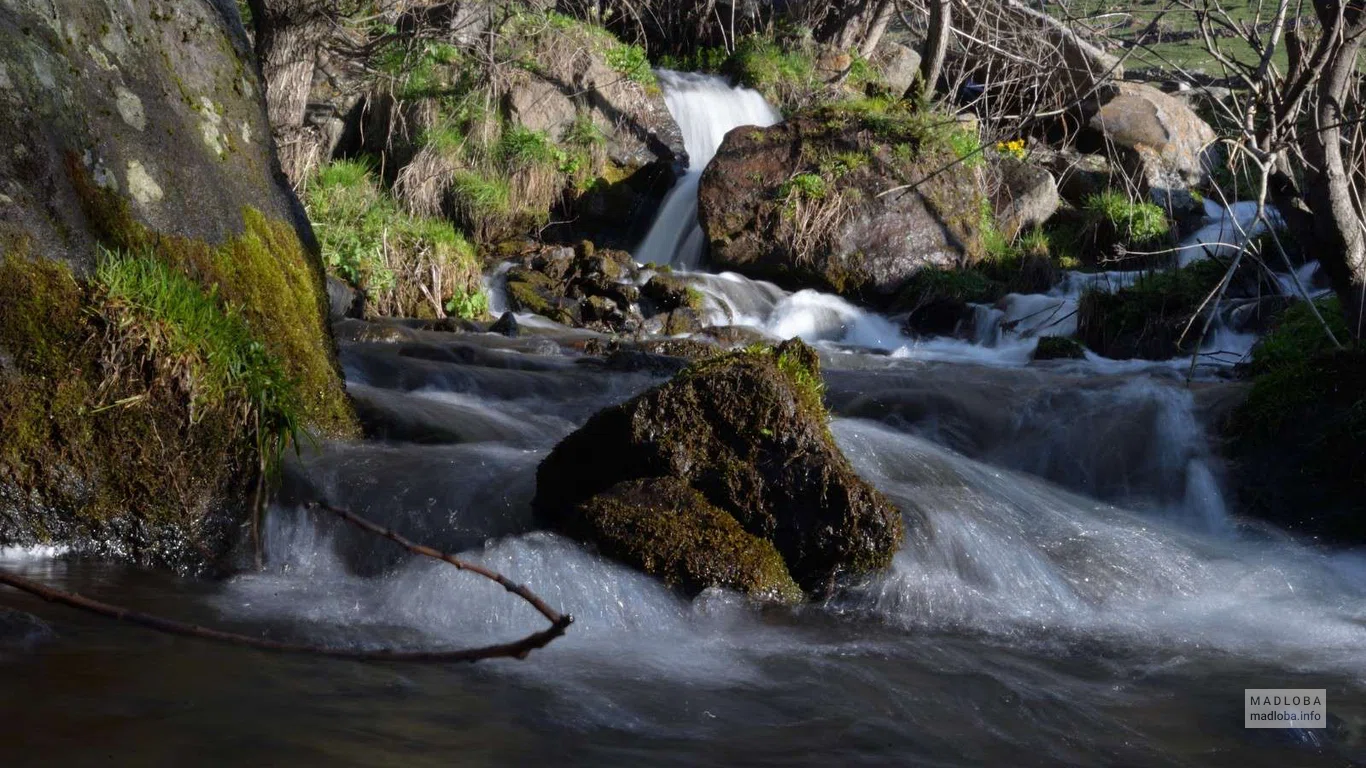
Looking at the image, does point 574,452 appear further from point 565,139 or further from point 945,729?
point 565,139

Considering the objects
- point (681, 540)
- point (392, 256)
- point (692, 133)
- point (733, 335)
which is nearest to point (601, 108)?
point (692, 133)

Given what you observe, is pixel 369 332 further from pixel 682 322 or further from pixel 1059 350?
pixel 1059 350

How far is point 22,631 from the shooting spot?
3.22 metres

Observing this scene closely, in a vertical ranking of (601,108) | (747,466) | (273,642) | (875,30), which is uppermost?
(875,30)

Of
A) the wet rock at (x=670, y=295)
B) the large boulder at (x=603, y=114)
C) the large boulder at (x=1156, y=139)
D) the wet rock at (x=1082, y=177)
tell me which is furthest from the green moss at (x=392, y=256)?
the large boulder at (x=1156, y=139)

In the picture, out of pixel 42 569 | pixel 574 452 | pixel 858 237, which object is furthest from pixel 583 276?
pixel 42 569

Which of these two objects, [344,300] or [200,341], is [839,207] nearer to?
[344,300]

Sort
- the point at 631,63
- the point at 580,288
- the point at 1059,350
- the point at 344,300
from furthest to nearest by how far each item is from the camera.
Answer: the point at 631,63 < the point at 580,288 < the point at 1059,350 < the point at 344,300

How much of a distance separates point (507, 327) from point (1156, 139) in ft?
34.4

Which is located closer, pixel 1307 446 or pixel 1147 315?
pixel 1307 446

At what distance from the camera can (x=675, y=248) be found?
13.5m

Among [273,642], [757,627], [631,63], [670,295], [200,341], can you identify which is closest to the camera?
[273,642]

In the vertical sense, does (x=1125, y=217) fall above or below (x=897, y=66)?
below

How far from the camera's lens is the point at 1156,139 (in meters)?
16.1
